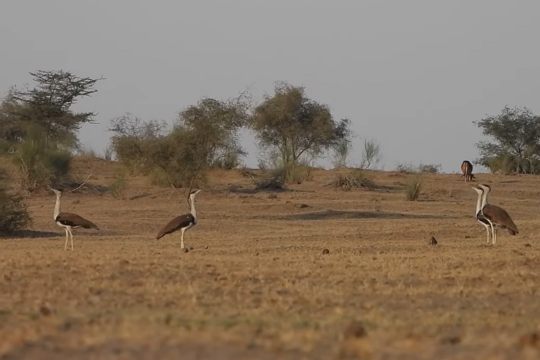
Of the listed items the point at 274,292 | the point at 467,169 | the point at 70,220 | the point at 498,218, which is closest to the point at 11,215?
the point at 70,220

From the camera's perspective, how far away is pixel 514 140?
201 feet

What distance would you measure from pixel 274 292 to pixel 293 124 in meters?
44.0

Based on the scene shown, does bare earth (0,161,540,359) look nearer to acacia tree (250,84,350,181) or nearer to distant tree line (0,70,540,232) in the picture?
distant tree line (0,70,540,232)

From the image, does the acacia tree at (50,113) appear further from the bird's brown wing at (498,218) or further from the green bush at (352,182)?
the bird's brown wing at (498,218)

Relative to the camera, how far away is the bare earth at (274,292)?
299 inches

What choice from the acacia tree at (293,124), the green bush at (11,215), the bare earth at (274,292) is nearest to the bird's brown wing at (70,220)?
the bare earth at (274,292)

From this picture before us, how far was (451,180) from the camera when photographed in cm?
4700

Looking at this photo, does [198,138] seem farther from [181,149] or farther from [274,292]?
[274,292]

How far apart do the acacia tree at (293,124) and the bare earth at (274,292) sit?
26.7 meters

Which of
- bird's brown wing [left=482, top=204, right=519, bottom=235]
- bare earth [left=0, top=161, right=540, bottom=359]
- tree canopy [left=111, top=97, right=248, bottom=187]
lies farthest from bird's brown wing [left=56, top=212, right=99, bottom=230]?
tree canopy [left=111, top=97, right=248, bottom=187]

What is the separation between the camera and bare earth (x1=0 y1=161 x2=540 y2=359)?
7.59 metres

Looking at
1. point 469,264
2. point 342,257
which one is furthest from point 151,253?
point 469,264

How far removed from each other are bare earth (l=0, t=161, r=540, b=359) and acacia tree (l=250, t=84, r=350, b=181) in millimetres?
26656

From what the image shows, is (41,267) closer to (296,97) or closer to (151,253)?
(151,253)
